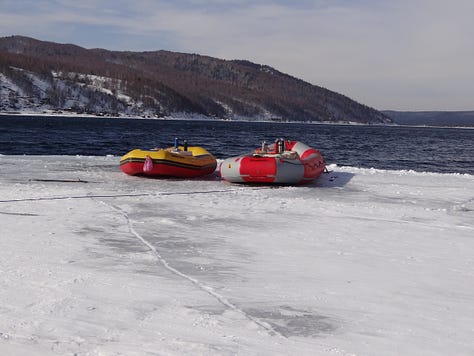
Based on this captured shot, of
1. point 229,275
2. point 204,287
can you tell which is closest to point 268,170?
point 229,275

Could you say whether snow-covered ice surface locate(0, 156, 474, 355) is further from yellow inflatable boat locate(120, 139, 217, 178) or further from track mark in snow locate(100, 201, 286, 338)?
yellow inflatable boat locate(120, 139, 217, 178)

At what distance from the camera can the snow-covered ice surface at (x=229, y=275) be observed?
412 centimetres

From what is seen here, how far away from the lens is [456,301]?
5227 millimetres

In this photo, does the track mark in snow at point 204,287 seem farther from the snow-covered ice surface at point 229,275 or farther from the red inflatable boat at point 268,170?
the red inflatable boat at point 268,170

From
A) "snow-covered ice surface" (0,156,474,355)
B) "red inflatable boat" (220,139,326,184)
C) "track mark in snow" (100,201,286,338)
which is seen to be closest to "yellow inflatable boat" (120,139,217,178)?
"red inflatable boat" (220,139,326,184)

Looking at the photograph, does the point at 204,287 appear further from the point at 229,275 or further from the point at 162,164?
the point at 162,164

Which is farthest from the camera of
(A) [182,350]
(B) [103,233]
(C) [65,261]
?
(B) [103,233]

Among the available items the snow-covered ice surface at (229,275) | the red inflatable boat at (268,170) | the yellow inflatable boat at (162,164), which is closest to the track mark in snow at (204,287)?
the snow-covered ice surface at (229,275)

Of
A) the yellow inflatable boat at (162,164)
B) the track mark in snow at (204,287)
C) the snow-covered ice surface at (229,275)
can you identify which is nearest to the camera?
the snow-covered ice surface at (229,275)

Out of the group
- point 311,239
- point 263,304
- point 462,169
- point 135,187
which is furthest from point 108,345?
point 462,169

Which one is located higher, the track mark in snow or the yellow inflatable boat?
the yellow inflatable boat

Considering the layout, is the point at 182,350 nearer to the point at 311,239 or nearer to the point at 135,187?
the point at 311,239

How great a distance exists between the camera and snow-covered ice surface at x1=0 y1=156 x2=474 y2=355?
162 inches

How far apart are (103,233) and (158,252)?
1230 millimetres
